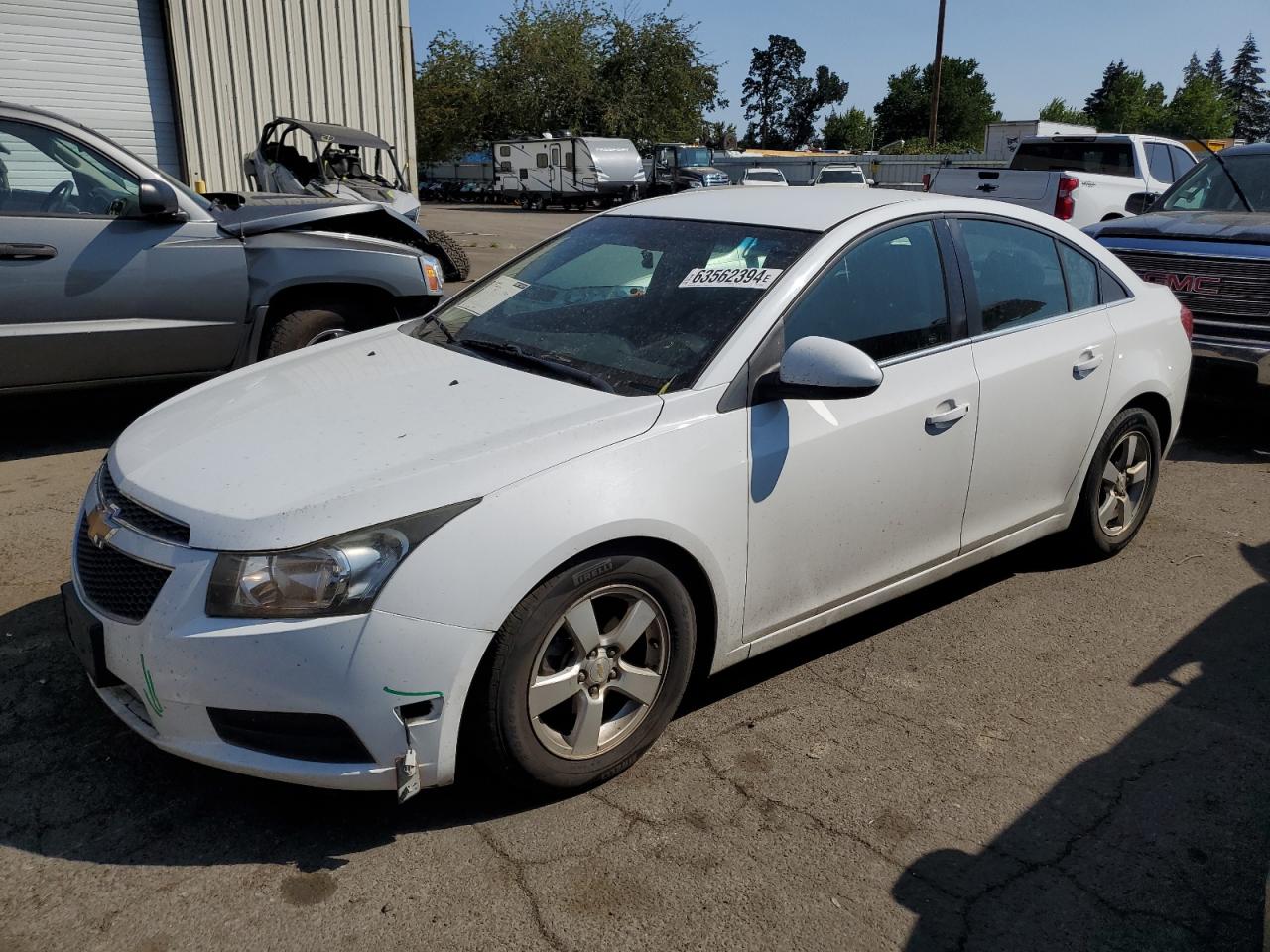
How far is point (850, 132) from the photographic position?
105438 mm

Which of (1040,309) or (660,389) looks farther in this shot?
(1040,309)

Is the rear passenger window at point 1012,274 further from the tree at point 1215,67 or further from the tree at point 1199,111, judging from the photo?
the tree at point 1215,67

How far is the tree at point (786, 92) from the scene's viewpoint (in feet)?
461

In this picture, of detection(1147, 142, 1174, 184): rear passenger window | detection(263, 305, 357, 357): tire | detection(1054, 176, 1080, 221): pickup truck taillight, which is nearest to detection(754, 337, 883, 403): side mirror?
detection(263, 305, 357, 357): tire

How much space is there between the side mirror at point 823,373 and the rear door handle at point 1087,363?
1422 mm

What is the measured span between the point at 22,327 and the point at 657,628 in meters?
4.20

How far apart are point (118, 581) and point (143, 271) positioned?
363 centimetres

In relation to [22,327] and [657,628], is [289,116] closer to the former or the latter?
[22,327]

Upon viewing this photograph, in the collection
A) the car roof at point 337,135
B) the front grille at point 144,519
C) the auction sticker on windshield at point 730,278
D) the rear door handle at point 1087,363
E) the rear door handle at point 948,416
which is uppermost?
the car roof at point 337,135

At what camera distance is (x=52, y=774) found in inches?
114

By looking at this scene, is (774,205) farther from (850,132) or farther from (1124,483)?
(850,132)

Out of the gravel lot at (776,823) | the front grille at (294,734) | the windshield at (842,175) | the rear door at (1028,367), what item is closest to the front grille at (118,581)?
the front grille at (294,734)

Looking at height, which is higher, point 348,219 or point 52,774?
point 348,219

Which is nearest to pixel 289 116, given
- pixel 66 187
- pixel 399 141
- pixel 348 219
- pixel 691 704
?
pixel 399 141
